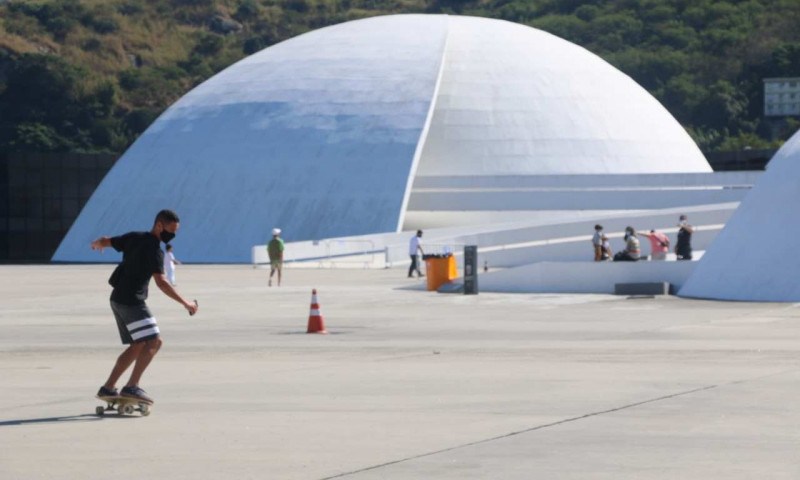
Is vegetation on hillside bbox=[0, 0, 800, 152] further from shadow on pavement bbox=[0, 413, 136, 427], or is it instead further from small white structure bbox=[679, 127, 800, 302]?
shadow on pavement bbox=[0, 413, 136, 427]

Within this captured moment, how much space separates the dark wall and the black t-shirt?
2217 inches

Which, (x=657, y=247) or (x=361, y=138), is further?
(x=361, y=138)

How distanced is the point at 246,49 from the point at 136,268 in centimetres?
14290

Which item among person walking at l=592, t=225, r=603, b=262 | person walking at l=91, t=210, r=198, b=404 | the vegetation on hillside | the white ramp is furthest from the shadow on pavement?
the vegetation on hillside

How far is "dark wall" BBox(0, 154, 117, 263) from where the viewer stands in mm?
68812

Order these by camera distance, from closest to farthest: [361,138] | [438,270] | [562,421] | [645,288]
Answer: [562,421], [645,288], [438,270], [361,138]

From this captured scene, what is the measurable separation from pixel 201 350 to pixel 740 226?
12.9 meters

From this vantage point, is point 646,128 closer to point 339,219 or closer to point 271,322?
point 339,219

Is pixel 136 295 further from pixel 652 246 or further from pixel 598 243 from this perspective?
pixel 598 243

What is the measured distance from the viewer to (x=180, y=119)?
63500 mm

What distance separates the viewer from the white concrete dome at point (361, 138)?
57.3m

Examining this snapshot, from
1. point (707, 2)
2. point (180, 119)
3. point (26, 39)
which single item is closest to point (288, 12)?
point (26, 39)

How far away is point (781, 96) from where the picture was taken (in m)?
119

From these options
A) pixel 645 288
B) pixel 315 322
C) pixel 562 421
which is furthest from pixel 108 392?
pixel 645 288
